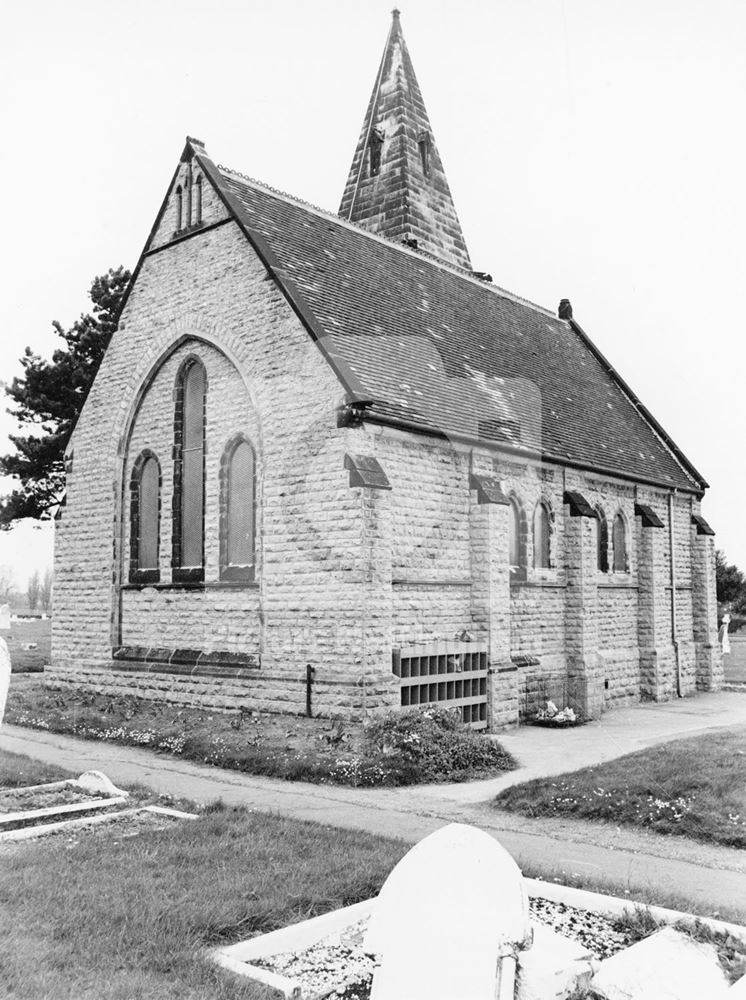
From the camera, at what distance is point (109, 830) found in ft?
28.2

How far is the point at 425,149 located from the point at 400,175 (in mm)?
2076

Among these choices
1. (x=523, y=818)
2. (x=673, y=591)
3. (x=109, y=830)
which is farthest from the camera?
(x=673, y=591)

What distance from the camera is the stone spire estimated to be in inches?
1113

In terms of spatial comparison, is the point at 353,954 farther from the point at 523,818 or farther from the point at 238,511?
the point at 238,511

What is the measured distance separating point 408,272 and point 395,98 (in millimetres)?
11092

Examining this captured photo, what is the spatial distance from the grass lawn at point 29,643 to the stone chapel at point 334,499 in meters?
4.58

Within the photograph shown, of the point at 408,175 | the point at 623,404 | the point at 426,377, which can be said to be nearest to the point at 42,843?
the point at 426,377

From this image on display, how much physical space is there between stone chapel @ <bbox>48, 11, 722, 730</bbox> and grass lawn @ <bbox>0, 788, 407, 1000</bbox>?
6685 millimetres

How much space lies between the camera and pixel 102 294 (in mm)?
33531

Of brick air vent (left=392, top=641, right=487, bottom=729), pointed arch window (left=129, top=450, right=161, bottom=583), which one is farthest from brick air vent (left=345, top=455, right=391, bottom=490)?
pointed arch window (left=129, top=450, right=161, bottom=583)

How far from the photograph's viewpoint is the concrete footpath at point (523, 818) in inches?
297

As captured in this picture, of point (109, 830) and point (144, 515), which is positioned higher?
point (144, 515)

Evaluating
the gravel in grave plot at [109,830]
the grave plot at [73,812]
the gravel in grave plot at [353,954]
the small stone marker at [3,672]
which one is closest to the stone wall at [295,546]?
the grave plot at [73,812]

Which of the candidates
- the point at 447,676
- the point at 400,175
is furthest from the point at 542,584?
the point at 400,175
